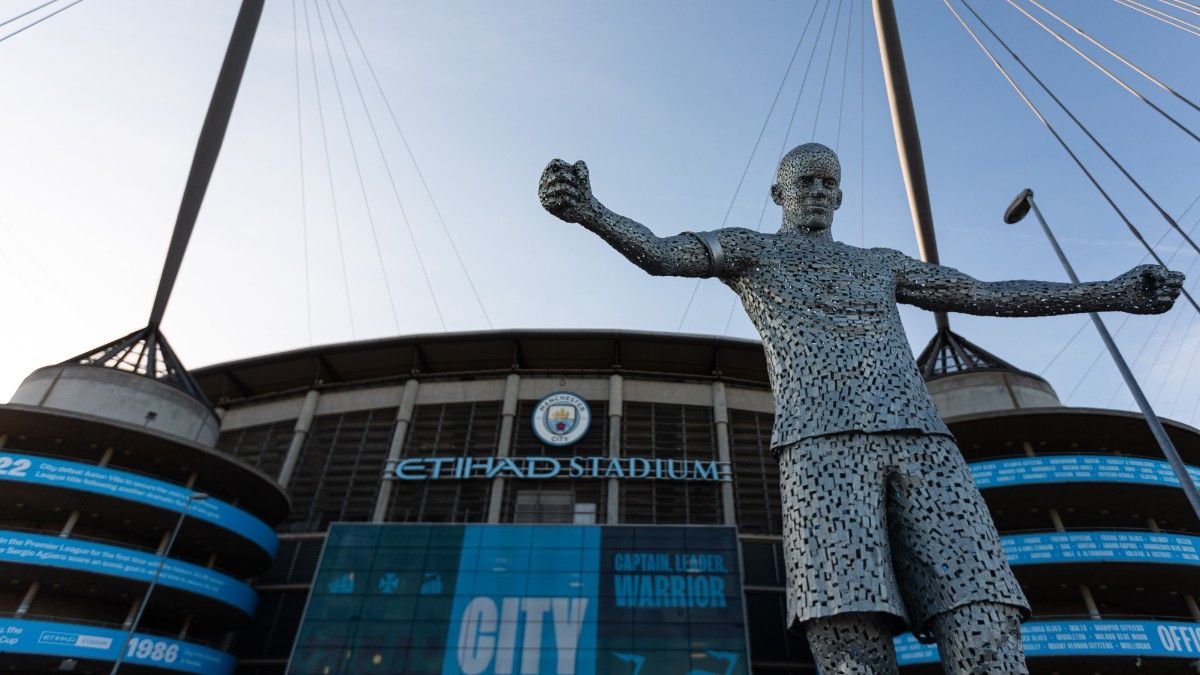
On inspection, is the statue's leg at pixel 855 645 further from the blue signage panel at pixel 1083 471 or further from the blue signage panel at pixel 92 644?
the blue signage panel at pixel 92 644

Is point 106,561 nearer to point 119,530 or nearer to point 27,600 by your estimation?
point 27,600

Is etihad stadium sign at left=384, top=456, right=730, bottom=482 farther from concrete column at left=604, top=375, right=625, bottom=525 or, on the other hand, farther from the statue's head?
the statue's head

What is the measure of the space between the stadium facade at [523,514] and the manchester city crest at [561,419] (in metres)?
0.09

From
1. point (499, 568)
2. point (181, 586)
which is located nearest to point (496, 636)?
point (499, 568)

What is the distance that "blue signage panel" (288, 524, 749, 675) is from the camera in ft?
64.6

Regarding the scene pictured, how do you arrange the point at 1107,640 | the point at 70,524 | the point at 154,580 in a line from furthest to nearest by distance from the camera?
the point at 70,524
the point at 154,580
the point at 1107,640

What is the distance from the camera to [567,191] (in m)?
2.46

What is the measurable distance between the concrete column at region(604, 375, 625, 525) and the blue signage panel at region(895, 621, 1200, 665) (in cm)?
1031

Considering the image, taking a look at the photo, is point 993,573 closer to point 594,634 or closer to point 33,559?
point 594,634

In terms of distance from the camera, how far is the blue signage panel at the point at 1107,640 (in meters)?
17.1

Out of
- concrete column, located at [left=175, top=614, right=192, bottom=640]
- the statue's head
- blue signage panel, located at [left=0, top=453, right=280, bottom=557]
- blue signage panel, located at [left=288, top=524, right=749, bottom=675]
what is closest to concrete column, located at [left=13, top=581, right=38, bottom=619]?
blue signage panel, located at [left=0, top=453, right=280, bottom=557]

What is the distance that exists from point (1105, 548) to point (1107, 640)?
2606mm

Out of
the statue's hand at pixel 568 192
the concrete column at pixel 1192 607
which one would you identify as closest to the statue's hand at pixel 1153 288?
the statue's hand at pixel 568 192

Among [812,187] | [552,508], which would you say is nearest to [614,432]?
[552,508]
